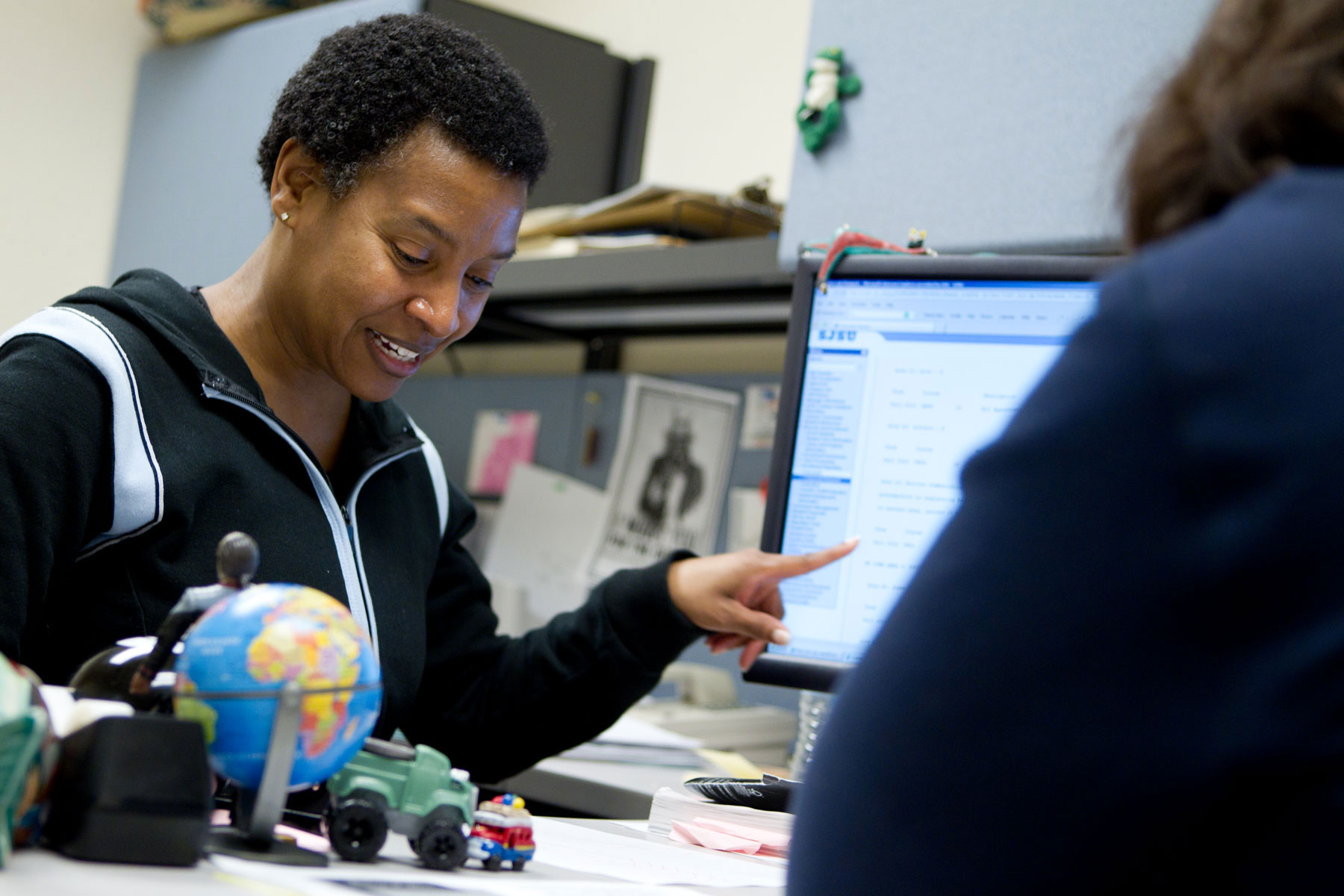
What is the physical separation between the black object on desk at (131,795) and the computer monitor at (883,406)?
568mm

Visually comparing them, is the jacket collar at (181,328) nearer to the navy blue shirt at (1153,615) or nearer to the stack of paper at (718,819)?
the stack of paper at (718,819)

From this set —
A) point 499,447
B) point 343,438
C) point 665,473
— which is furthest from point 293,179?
point 499,447

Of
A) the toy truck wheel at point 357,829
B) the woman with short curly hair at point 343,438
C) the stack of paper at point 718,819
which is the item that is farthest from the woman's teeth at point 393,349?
the toy truck wheel at point 357,829

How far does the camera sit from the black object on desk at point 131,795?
49cm

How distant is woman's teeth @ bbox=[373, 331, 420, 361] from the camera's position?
1.04m

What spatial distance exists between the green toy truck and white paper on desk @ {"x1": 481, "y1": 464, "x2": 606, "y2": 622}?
48.4 inches

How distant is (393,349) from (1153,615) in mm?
801

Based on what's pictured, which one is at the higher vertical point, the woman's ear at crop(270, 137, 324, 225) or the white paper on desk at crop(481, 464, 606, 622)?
the woman's ear at crop(270, 137, 324, 225)

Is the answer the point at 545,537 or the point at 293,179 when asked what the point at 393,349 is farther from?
the point at 545,537

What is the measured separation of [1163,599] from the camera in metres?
0.34

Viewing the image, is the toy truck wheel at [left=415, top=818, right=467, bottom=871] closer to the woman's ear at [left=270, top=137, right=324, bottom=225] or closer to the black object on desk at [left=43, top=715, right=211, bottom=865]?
the black object on desk at [left=43, top=715, right=211, bottom=865]

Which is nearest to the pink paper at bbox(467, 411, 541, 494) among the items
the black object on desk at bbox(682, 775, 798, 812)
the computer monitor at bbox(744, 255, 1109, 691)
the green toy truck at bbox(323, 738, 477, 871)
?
the computer monitor at bbox(744, 255, 1109, 691)

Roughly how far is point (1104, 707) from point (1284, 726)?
0.14 feet

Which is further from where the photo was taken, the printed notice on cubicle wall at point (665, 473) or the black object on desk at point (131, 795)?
the printed notice on cubicle wall at point (665, 473)
